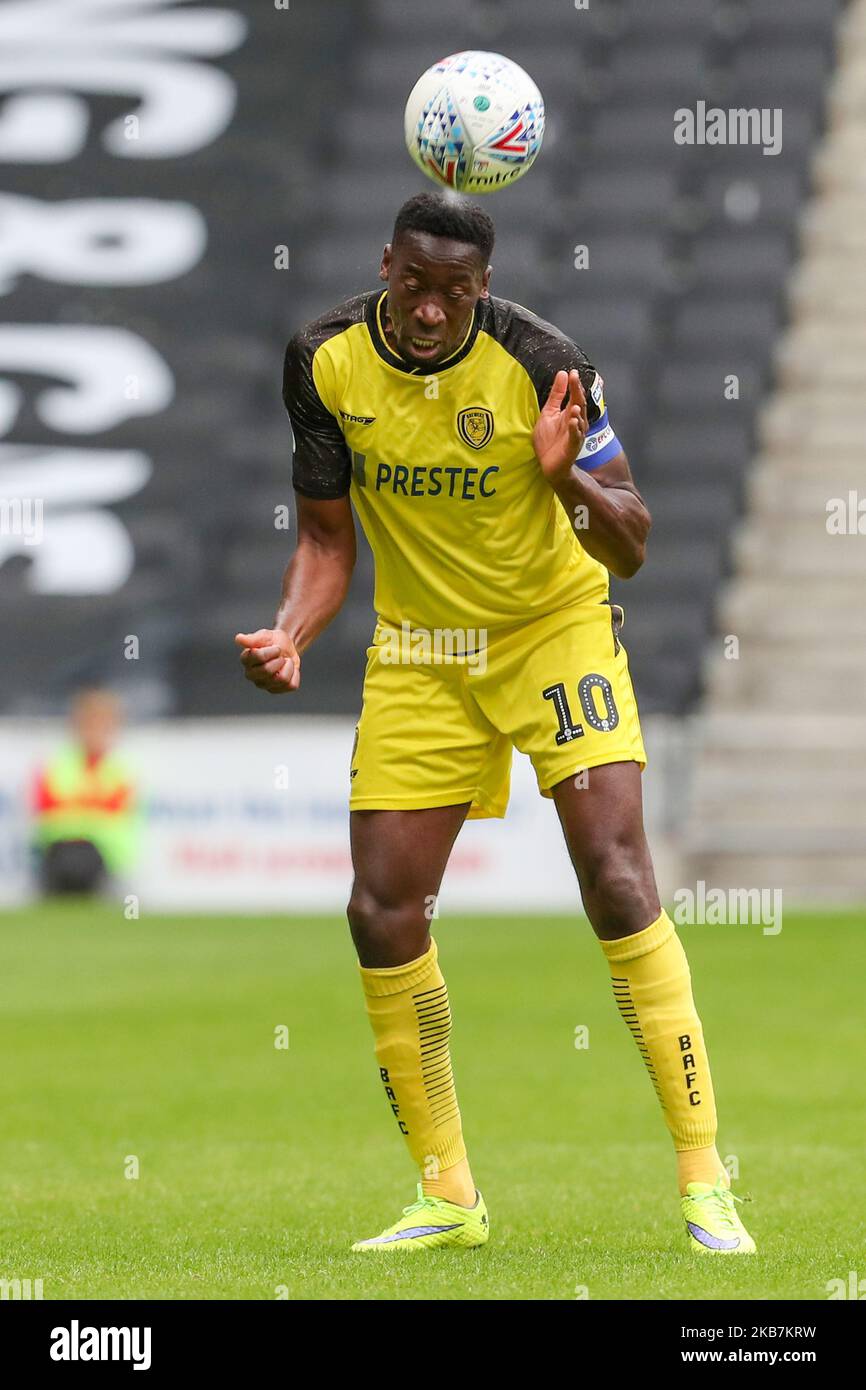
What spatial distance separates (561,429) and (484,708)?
77 cm

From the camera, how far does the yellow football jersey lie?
540 cm

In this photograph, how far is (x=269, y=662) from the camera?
5.25 m

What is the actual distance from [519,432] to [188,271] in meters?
17.4

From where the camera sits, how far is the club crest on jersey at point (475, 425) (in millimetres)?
5395

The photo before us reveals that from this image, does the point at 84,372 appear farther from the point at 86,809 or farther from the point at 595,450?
the point at 595,450

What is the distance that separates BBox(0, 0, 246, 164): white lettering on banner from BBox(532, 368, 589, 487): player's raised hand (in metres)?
18.5

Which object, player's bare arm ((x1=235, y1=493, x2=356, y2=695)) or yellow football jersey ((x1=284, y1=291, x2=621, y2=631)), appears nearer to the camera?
yellow football jersey ((x1=284, y1=291, x2=621, y2=631))

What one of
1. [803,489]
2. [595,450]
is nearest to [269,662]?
[595,450]

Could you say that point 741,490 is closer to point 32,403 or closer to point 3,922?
point 32,403

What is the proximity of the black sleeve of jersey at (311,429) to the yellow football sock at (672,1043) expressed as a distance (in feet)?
4.26

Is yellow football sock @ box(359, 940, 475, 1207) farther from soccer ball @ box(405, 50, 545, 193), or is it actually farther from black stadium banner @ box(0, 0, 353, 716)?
black stadium banner @ box(0, 0, 353, 716)

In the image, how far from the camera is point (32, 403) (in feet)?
69.3

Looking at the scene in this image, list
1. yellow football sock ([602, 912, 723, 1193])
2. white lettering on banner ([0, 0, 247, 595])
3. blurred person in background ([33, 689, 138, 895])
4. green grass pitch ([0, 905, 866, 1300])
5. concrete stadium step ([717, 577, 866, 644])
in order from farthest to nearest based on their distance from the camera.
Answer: white lettering on banner ([0, 0, 247, 595]) < concrete stadium step ([717, 577, 866, 644]) < blurred person in background ([33, 689, 138, 895]) < yellow football sock ([602, 912, 723, 1193]) < green grass pitch ([0, 905, 866, 1300])
